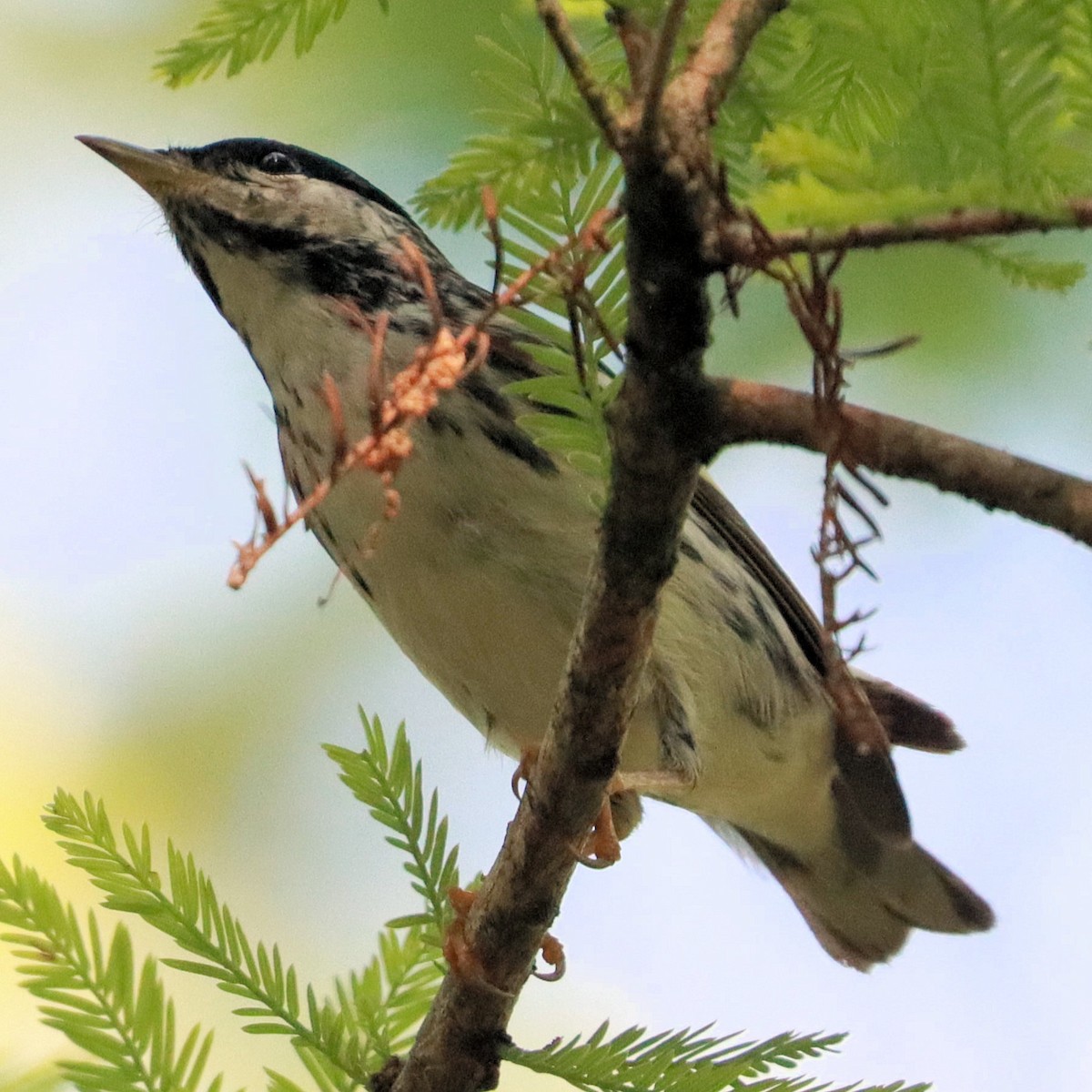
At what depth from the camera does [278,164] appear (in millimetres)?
3092

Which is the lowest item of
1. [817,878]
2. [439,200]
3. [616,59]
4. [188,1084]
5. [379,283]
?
[188,1084]

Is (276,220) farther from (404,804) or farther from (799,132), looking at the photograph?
(799,132)

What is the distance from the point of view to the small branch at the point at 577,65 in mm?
981

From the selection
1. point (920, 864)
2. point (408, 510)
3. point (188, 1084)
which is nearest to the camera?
point (188, 1084)

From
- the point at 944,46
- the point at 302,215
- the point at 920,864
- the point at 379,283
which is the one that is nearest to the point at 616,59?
the point at 944,46

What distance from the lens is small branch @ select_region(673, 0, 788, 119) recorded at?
3.49 feet

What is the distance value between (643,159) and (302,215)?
6.38 feet

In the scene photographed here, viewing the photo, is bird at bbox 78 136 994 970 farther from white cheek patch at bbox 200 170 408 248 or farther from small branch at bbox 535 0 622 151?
small branch at bbox 535 0 622 151

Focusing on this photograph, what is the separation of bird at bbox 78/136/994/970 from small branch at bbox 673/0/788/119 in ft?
2.79

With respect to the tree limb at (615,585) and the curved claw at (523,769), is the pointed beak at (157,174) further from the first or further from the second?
the tree limb at (615,585)

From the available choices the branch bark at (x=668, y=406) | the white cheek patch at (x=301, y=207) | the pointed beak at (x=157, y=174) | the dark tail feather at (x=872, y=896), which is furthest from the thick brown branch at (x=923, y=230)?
the dark tail feather at (x=872, y=896)

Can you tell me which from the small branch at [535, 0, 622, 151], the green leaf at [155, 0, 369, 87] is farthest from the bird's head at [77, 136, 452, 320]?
the small branch at [535, 0, 622, 151]

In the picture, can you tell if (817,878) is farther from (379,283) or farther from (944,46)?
(944,46)

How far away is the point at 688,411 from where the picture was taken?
1.22m
